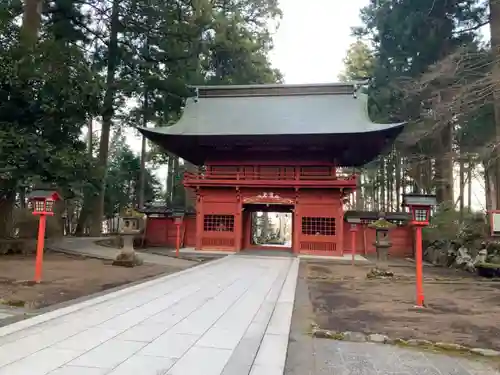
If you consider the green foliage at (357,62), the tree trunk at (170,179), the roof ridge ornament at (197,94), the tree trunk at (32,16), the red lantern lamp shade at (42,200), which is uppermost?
the green foliage at (357,62)

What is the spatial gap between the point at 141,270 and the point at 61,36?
1242 centimetres

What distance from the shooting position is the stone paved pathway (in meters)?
3.29

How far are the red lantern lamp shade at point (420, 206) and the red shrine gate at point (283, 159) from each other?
30.0 ft

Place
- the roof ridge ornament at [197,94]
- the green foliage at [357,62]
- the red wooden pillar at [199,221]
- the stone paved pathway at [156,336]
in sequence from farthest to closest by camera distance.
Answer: the green foliage at [357,62] < the roof ridge ornament at [197,94] < the red wooden pillar at [199,221] < the stone paved pathway at [156,336]

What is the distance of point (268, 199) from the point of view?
1769 cm

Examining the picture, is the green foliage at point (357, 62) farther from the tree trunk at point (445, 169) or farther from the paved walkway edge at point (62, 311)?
the paved walkway edge at point (62, 311)

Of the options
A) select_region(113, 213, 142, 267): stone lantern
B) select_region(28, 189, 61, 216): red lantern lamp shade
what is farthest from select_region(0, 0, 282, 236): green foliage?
select_region(28, 189, 61, 216): red lantern lamp shade

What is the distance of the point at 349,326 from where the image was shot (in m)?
5.09

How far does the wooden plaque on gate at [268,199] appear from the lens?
17672 millimetres

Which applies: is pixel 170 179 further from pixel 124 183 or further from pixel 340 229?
pixel 340 229

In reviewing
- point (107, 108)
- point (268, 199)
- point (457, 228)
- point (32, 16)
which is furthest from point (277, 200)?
point (32, 16)

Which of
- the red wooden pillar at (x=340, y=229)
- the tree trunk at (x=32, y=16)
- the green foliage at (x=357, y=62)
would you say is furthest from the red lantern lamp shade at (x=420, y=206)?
the green foliage at (x=357, y=62)

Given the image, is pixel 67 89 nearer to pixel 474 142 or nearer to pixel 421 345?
pixel 421 345

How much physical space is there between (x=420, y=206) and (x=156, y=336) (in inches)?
216
